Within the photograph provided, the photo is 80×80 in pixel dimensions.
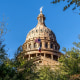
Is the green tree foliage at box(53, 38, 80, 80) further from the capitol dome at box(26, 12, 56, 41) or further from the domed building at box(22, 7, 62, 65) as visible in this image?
the capitol dome at box(26, 12, 56, 41)

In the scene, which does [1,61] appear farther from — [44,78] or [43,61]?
[43,61]

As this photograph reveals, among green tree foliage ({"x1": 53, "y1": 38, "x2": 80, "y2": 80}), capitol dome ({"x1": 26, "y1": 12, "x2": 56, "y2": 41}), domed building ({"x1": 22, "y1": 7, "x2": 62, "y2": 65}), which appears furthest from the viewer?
capitol dome ({"x1": 26, "y1": 12, "x2": 56, "y2": 41})

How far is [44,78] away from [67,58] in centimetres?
371

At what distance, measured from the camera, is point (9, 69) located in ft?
43.4

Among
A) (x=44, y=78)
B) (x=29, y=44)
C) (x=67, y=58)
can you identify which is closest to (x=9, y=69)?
(x=44, y=78)

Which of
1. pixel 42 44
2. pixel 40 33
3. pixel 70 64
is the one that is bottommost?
pixel 70 64

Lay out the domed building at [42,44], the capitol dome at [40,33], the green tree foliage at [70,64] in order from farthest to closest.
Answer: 1. the capitol dome at [40,33]
2. the domed building at [42,44]
3. the green tree foliage at [70,64]

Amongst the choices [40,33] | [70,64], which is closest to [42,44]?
[40,33]

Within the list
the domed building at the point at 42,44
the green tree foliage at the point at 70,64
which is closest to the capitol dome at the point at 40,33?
the domed building at the point at 42,44

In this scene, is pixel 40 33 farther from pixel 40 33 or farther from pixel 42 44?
pixel 42 44

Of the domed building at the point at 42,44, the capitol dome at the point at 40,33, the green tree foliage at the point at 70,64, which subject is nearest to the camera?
the green tree foliage at the point at 70,64

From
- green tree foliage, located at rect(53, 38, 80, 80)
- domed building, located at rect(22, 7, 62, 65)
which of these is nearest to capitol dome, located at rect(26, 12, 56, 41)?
domed building, located at rect(22, 7, 62, 65)

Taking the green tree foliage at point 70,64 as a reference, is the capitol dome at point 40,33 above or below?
above

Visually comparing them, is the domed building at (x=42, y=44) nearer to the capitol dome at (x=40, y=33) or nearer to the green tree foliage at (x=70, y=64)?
the capitol dome at (x=40, y=33)
